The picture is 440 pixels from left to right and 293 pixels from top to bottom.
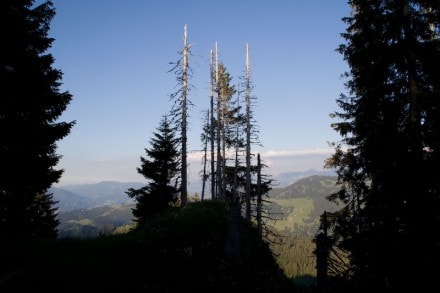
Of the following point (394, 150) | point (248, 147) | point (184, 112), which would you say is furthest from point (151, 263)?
point (248, 147)

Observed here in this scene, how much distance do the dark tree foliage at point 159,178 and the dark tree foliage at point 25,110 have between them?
1392 centimetres

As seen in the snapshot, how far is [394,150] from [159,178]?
2215 centimetres

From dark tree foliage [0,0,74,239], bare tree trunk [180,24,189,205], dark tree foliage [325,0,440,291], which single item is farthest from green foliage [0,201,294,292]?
bare tree trunk [180,24,189,205]

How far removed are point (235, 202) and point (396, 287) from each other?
666cm

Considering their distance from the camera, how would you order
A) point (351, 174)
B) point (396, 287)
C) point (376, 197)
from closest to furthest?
point (396, 287), point (376, 197), point (351, 174)

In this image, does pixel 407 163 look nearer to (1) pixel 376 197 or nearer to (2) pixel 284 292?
(1) pixel 376 197

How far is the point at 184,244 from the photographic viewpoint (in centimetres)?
1171

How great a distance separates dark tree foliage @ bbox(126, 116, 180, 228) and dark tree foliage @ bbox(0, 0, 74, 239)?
13.9 meters

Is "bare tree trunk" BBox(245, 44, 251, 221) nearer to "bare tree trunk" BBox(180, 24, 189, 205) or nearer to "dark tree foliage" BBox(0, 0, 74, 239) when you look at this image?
"bare tree trunk" BBox(180, 24, 189, 205)

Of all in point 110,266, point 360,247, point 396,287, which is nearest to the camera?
point 396,287

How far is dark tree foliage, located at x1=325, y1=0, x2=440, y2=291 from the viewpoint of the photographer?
7.50m

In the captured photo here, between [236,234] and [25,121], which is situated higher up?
[25,121]

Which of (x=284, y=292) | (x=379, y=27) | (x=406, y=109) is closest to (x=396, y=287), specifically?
(x=284, y=292)

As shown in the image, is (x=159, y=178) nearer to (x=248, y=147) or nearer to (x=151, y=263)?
(x=248, y=147)
